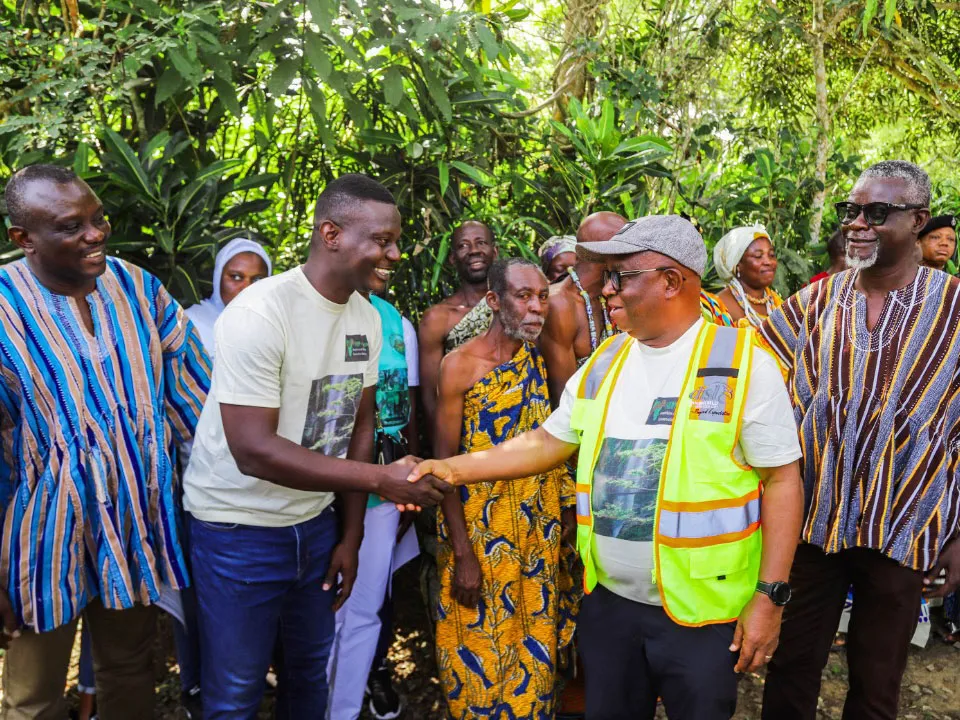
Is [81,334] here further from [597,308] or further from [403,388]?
[597,308]

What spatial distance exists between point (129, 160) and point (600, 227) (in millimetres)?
2215

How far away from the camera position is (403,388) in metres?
3.46

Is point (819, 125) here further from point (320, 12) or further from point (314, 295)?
point (314, 295)

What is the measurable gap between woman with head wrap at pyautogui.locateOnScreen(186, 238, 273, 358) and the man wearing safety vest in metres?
1.99

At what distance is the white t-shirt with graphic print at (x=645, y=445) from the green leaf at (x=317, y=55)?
190cm

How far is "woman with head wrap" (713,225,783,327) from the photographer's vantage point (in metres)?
4.39

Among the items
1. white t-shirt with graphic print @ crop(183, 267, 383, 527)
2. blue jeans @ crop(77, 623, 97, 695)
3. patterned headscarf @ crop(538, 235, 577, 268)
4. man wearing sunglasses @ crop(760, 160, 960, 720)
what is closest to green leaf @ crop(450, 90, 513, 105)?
patterned headscarf @ crop(538, 235, 577, 268)

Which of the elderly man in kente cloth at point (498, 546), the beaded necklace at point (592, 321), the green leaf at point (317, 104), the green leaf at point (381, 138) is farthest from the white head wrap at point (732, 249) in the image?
the green leaf at point (317, 104)

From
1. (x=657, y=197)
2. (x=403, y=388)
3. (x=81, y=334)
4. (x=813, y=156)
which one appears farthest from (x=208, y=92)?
(x=813, y=156)

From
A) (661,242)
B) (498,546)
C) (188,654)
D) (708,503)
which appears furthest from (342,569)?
(661,242)

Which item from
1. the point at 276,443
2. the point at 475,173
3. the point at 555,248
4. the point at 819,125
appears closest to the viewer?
the point at 276,443

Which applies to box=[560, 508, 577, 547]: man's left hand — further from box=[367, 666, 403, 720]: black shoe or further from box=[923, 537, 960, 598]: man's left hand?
box=[923, 537, 960, 598]: man's left hand

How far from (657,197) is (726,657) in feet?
13.6

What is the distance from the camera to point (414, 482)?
2490 mm
